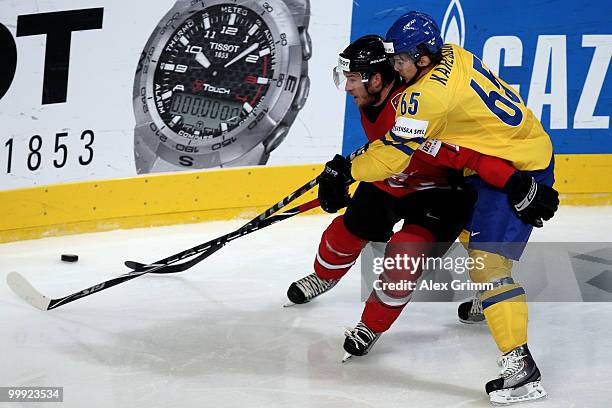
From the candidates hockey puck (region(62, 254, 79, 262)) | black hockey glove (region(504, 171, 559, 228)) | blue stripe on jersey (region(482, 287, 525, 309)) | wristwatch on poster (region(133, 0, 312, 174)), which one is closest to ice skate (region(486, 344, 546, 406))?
blue stripe on jersey (region(482, 287, 525, 309))

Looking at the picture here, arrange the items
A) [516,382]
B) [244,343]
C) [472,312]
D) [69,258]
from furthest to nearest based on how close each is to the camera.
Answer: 1. [69,258]
2. [472,312]
3. [244,343]
4. [516,382]

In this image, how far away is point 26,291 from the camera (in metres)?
3.87

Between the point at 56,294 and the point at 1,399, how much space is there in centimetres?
110

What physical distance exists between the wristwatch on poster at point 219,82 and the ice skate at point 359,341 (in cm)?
178

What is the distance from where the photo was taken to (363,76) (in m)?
3.19

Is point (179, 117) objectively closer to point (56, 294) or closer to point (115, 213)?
point (115, 213)

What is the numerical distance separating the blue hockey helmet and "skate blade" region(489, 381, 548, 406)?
1052mm

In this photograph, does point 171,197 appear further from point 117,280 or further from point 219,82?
point 117,280

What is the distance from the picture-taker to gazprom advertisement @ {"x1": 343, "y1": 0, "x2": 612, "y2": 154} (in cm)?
494

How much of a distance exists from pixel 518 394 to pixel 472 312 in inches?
29.8

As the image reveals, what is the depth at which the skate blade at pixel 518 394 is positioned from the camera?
2.85 metres

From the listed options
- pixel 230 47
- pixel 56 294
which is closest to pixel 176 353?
pixel 56 294

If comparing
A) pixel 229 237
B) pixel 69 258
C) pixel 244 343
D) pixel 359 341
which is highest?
pixel 229 237

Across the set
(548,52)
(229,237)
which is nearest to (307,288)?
(229,237)
